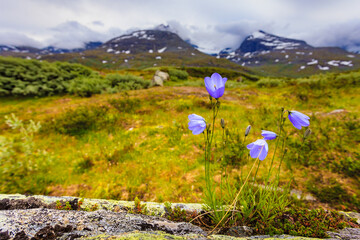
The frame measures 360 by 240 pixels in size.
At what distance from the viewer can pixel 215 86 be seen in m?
1.84

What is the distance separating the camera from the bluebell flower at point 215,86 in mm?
1792

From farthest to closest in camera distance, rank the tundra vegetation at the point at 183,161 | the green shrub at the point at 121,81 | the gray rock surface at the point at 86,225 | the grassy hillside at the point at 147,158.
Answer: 1. the green shrub at the point at 121,81
2. the grassy hillside at the point at 147,158
3. the tundra vegetation at the point at 183,161
4. the gray rock surface at the point at 86,225

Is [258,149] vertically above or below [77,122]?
above

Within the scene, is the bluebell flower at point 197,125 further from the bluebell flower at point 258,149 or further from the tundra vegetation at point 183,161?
the bluebell flower at point 258,149

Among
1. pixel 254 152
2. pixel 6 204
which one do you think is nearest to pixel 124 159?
pixel 6 204

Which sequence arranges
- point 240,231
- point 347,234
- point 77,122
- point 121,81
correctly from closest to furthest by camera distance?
point 347,234, point 240,231, point 77,122, point 121,81

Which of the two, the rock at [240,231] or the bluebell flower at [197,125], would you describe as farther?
the bluebell flower at [197,125]

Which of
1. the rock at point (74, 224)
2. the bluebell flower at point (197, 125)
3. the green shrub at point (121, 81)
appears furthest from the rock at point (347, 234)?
the green shrub at point (121, 81)

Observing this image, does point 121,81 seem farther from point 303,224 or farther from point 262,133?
point 303,224

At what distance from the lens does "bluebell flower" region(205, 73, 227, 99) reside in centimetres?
179

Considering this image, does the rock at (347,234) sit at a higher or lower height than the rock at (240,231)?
higher

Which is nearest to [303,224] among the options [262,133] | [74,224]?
[262,133]

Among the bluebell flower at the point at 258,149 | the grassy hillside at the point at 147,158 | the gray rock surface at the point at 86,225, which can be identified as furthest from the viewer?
the grassy hillside at the point at 147,158

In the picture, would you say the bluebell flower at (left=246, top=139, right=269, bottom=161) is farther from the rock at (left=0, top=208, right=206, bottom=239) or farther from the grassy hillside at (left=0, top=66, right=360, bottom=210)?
the rock at (left=0, top=208, right=206, bottom=239)
